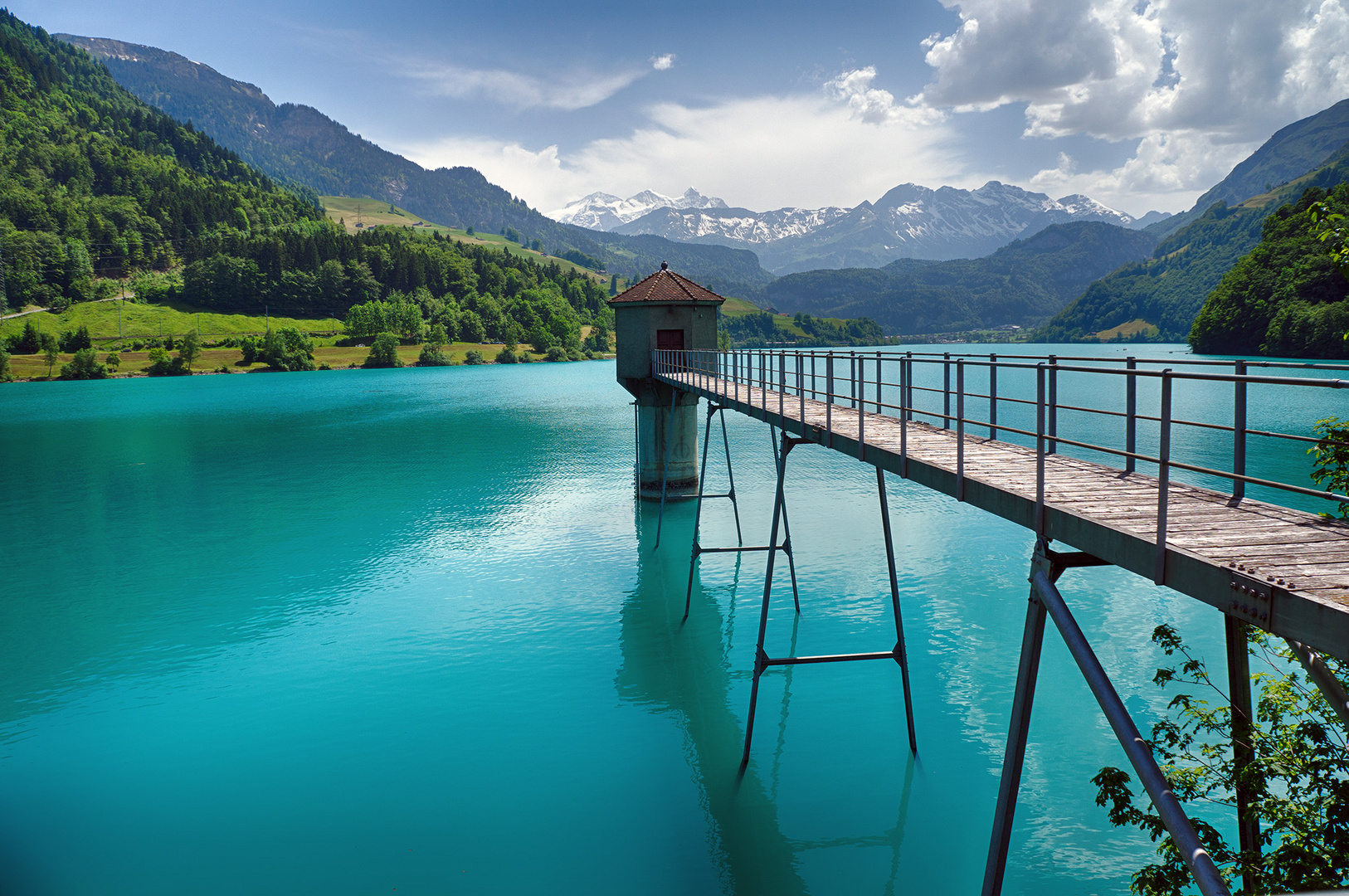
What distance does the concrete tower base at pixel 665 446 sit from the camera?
1341 inches

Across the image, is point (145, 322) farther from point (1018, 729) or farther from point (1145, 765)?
point (1145, 765)

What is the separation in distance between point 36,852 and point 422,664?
26.2 ft

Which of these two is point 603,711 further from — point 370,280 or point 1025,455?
point 370,280

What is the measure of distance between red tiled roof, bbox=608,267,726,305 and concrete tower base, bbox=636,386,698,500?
3685 millimetres

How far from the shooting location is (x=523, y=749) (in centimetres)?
1578

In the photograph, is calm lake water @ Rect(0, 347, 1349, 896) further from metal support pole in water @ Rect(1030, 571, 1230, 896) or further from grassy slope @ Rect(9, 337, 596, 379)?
grassy slope @ Rect(9, 337, 596, 379)

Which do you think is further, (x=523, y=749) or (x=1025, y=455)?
(x=523, y=749)

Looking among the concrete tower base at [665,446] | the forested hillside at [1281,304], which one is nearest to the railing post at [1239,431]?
the concrete tower base at [665,446]

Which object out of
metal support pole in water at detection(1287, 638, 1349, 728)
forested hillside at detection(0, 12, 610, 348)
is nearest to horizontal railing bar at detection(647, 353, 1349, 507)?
metal support pole in water at detection(1287, 638, 1349, 728)

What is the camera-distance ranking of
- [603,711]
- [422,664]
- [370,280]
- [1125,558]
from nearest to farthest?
[1125,558] → [603,711] → [422,664] → [370,280]

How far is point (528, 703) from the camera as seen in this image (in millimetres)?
17688

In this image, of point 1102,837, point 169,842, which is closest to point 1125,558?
point 1102,837

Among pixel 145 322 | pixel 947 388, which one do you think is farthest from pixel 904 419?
pixel 145 322

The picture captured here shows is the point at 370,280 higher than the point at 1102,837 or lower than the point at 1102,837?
higher
